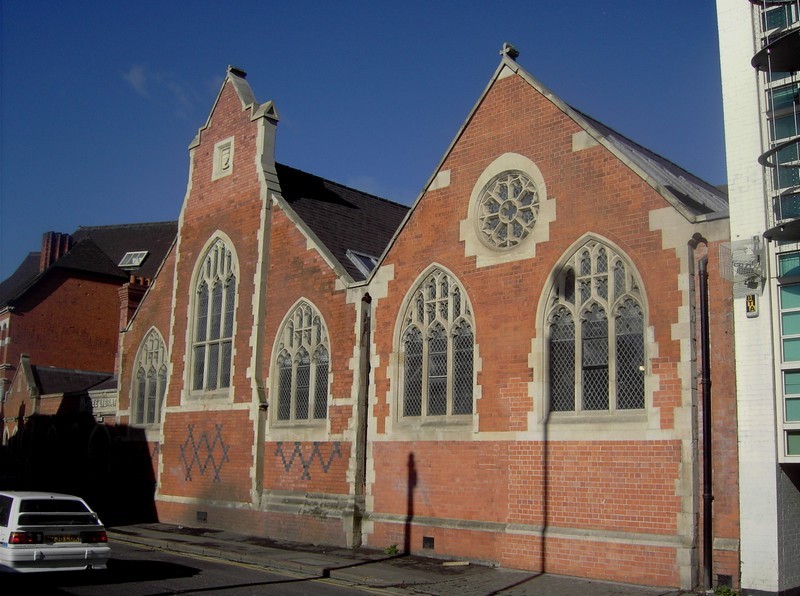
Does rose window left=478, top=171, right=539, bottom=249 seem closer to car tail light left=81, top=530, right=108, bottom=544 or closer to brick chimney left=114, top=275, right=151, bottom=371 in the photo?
car tail light left=81, top=530, right=108, bottom=544

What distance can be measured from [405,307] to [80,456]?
16.7 metres

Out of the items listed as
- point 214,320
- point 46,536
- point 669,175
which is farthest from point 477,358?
point 214,320

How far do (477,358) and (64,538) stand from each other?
329 inches

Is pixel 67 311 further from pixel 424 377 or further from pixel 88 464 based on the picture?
pixel 424 377

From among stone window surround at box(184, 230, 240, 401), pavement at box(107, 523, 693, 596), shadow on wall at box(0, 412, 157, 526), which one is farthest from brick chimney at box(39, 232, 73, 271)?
pavement at box(107, 523, 693, 596)

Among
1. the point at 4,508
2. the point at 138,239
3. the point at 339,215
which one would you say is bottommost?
the point at 4,508

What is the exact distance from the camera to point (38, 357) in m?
40.1

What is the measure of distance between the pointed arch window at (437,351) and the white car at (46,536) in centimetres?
731

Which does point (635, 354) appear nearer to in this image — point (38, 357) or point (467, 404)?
point (467, 404)

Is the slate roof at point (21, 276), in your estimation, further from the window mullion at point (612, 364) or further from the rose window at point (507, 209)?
the window mullion at point (612, 364)

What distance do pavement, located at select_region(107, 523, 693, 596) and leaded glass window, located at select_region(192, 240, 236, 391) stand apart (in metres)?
4.77

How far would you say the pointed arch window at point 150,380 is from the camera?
27062mm

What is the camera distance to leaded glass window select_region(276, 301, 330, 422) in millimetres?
21359

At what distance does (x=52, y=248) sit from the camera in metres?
45.8
